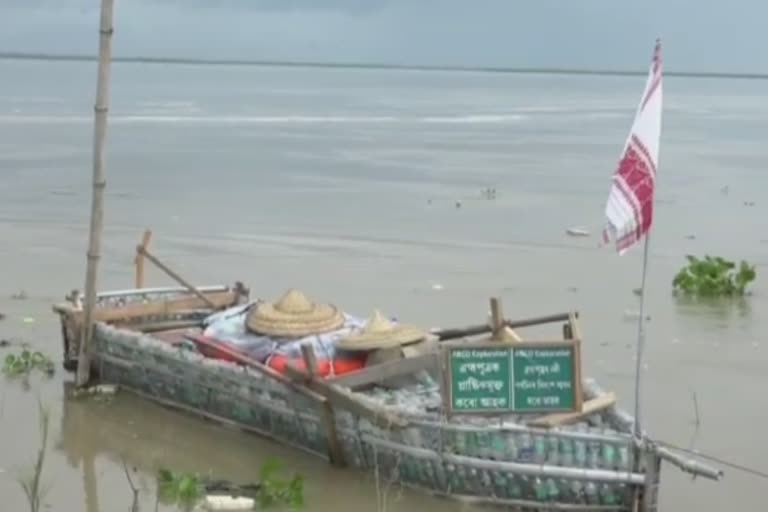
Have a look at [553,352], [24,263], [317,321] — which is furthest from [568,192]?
[553,352]

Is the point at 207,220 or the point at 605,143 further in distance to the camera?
the point at 605,143

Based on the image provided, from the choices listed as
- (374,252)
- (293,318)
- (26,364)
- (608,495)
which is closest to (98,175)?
(26,364)

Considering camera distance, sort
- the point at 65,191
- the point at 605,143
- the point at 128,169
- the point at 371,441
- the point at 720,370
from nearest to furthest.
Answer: the point at 371,441, the point at 720,370, the point at 65,191, the point at 128,169, the point at 605,143

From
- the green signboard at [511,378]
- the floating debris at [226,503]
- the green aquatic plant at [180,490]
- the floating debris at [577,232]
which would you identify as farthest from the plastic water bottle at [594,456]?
the floating debris at [577,232]

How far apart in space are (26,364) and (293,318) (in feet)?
9.45

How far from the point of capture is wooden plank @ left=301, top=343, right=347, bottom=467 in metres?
8.55

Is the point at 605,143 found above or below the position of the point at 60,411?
above

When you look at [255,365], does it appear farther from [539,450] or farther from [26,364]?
[26,364]

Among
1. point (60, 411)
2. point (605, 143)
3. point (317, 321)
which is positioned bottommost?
Answer: point (60, 411)

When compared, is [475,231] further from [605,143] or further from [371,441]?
[605,143]

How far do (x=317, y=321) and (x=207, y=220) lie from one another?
1132cm

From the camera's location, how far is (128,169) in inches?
1151

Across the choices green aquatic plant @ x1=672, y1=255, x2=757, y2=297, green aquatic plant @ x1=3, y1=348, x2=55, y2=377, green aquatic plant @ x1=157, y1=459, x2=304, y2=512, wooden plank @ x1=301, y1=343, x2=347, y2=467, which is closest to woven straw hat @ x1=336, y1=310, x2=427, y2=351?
wooden plank @ x1=301, y1=343, x2=347, y2=467

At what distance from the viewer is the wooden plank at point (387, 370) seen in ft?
28.5
